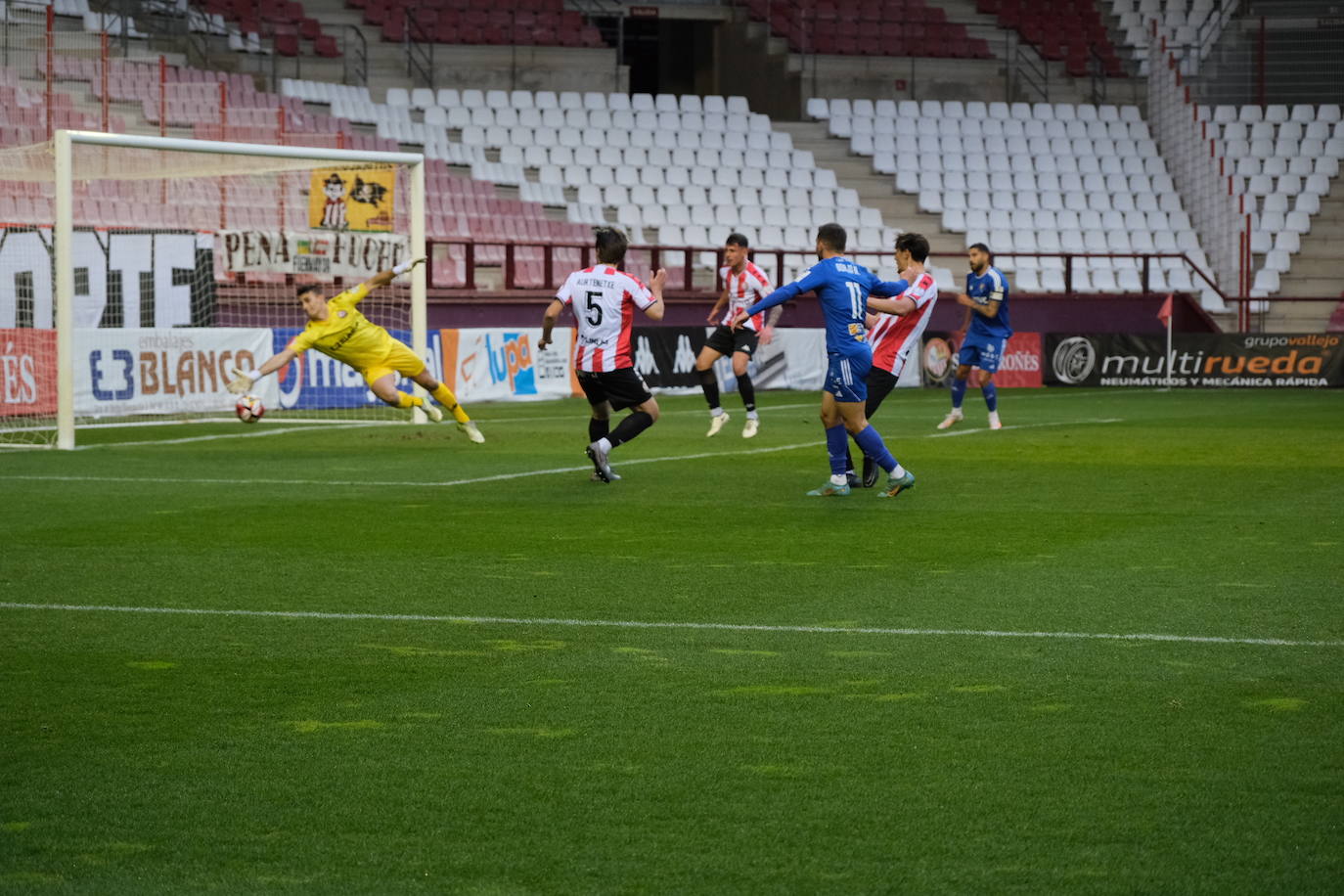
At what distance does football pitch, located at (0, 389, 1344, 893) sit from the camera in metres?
4.31

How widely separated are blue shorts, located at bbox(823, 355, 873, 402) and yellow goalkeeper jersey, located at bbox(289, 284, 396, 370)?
5.52 metres

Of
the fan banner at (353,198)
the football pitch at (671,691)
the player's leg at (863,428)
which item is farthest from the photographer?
the fan banner at (353,198)

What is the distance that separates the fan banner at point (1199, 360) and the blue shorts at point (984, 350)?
11.2 metres

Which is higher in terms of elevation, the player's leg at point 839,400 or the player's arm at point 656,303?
the player's arm at point 656,303

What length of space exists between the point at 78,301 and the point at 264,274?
2.20 metres

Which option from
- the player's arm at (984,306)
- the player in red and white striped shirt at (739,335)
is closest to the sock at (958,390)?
the player's arm at (984,306)

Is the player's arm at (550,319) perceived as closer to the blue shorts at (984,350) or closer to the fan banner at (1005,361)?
the blue shorts at (984,350)

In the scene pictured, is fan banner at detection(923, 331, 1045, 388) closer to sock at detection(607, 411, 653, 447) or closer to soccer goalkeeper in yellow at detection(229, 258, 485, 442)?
soccer goalkeeper in yellow at detection(229, 258, 485, 442)

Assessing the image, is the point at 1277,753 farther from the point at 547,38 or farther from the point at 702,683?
the point at 547,38

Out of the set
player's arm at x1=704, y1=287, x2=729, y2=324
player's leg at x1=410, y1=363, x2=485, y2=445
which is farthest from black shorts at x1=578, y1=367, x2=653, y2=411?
player's arm at x1=704, y1=287, x2=729, y2=324

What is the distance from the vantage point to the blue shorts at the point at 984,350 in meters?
18.8

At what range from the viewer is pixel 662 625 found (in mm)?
7340

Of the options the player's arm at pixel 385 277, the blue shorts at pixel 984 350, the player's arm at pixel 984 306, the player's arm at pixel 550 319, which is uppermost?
the player's arm at pixel 385 277

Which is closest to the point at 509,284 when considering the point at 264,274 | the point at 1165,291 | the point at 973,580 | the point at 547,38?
the point at 264,274
